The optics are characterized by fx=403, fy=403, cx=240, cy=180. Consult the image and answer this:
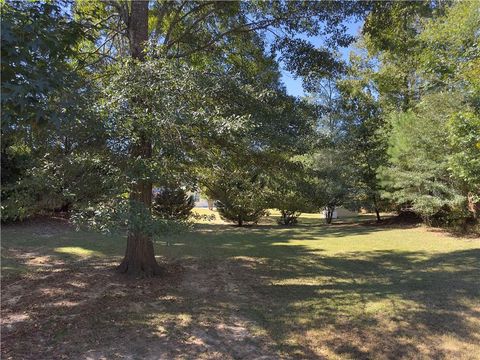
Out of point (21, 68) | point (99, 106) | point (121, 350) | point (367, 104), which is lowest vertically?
point (121, 350)

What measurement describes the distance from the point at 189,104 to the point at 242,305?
3.02m

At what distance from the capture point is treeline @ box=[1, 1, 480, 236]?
336 centimetres

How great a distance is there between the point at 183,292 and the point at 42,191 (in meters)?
A: 2.79

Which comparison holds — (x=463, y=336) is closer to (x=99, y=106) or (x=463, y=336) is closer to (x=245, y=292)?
(x=245, y=292)

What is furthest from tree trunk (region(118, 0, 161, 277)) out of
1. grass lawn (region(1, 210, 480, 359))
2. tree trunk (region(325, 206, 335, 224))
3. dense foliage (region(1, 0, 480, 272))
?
tree trunk (region(325, 206, 335, 224))

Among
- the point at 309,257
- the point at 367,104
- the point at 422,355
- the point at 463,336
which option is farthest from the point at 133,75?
the point at 367,104

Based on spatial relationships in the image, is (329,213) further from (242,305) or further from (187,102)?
(187,102)

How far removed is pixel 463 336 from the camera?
15.4 ft

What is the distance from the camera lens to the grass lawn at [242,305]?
4.39 metres

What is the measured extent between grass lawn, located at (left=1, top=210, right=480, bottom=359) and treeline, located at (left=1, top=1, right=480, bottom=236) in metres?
1.30

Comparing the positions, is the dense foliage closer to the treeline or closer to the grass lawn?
the treeline

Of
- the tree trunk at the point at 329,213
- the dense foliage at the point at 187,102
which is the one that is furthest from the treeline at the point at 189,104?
the tree trunk at the point at 329,213

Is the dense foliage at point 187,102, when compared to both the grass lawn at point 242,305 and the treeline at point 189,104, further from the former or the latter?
the grass lawn at point 242,305

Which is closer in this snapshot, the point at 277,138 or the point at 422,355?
the point at 422,355
